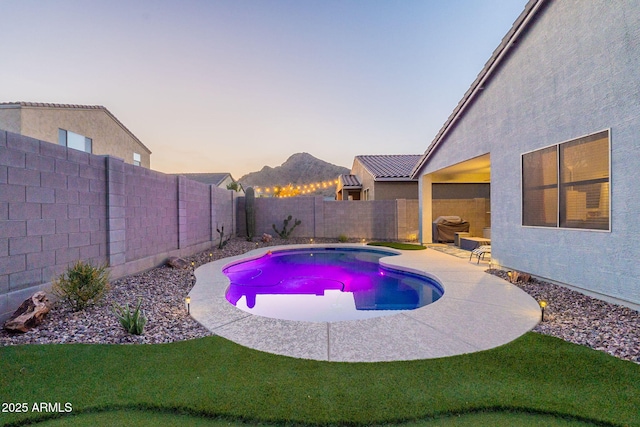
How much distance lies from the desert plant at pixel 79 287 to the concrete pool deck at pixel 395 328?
150cm

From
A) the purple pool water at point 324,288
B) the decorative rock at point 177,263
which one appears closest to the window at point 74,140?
the decorative rock at point 177,263

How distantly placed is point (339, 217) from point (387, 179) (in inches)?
165

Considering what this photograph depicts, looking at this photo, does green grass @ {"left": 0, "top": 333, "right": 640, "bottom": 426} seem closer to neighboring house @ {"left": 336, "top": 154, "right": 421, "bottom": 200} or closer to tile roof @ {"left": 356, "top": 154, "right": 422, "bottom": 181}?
neighboring house @ {"left": 336, "top": 154, "right": 421, "bottom": 200}

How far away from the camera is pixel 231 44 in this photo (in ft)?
40.0

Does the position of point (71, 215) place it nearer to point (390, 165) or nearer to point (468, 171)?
point (468, 171)

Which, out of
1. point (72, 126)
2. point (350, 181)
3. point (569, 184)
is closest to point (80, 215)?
point (569, 184)

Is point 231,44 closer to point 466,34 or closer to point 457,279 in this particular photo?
point 466,34

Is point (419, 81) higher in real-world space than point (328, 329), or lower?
higher

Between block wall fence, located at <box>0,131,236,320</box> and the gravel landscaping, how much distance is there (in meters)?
0.71

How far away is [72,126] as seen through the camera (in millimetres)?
14492

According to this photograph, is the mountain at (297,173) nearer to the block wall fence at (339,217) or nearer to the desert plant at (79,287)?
the block wall fence at (339,217)

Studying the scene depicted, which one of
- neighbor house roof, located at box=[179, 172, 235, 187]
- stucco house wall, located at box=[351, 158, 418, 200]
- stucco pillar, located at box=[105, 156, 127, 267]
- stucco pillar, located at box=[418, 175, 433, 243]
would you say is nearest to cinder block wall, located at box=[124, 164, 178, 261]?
stucco pillar, located at box=[105, 156, 127, 267]

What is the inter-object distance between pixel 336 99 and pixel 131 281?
53.9 ft

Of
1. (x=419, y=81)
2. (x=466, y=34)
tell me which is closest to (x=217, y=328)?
(x=466, y=34)
